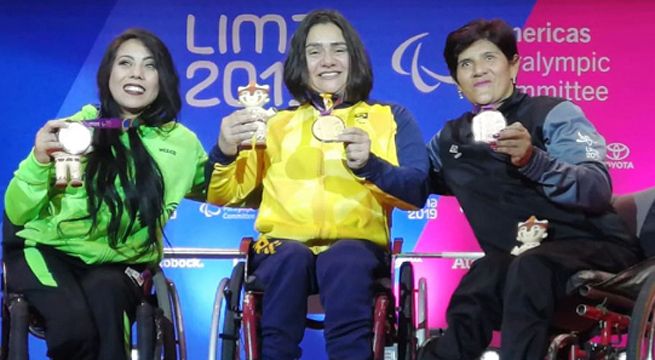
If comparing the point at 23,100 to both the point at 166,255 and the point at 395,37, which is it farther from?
the point at 395,37

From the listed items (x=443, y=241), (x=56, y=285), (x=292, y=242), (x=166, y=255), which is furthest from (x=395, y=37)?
(x=56, y=285)

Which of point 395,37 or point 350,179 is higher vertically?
point 395,37

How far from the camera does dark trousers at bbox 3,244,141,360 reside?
3932 millimetres

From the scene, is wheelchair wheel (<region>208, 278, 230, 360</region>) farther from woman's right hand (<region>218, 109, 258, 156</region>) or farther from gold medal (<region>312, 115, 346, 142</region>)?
gold medal (<region>312, 115, 346, 142</region>)

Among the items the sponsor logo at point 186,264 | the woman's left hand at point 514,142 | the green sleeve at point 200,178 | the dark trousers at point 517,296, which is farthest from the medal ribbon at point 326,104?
the sponsor logo at point 186,264

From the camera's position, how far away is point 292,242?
406 centimetres

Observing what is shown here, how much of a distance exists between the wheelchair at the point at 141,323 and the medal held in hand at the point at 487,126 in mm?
1107

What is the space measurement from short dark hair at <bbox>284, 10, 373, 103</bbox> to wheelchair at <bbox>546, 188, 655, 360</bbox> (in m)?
1.01

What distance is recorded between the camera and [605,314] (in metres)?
3.91

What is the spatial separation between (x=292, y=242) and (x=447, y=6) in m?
2.12

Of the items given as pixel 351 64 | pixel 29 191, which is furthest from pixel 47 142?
pixel 351 64

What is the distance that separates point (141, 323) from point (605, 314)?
4.63 ft

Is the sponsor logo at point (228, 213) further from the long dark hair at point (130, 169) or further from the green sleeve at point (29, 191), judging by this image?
the green sleeve at point (29, 191)

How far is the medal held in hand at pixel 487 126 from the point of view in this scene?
157 inches
